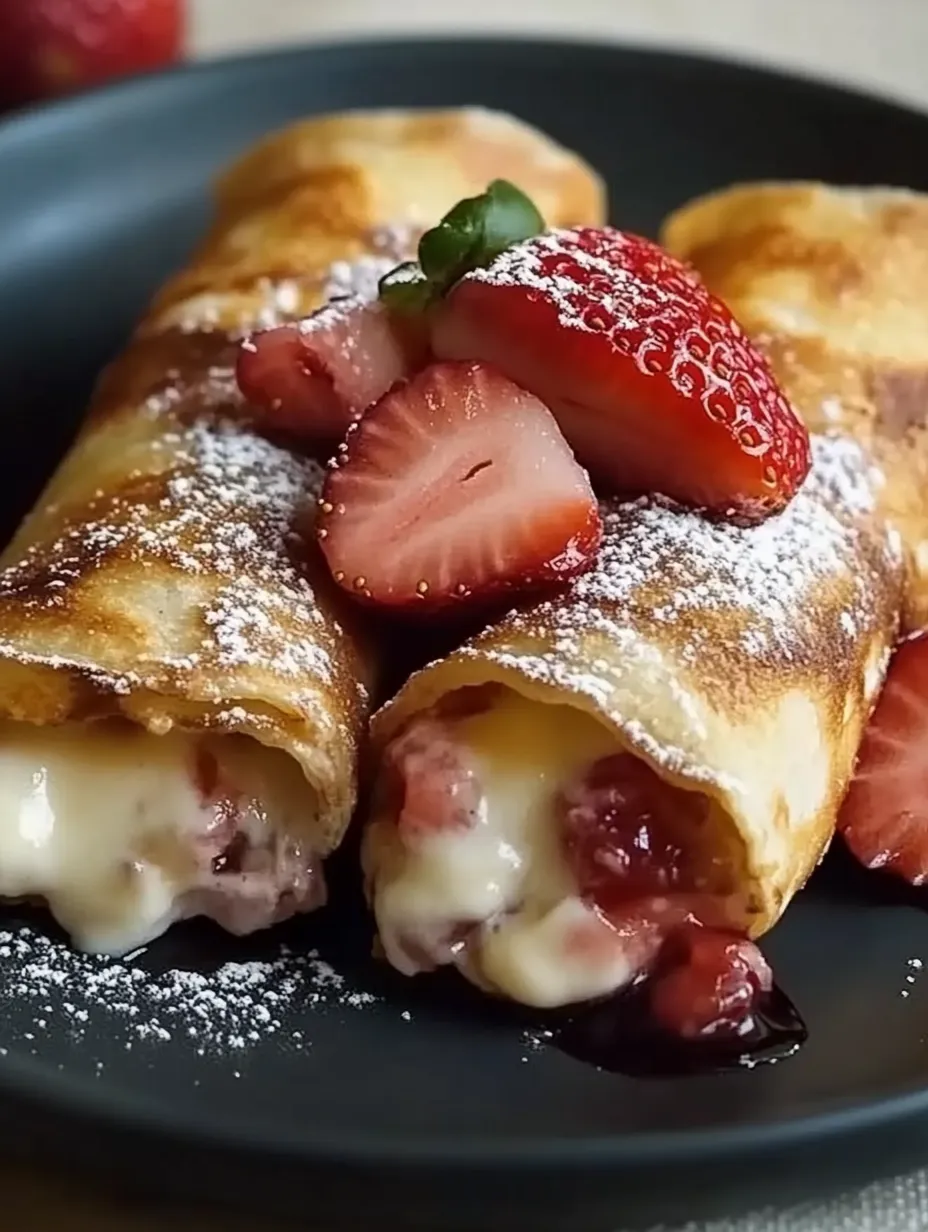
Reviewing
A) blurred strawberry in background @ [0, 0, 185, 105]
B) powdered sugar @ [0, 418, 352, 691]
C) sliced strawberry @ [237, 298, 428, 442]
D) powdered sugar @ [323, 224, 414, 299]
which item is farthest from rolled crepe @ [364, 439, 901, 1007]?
blurred strawberry in background @ [0, 0, 185, 105]

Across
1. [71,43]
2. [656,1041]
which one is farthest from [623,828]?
[71,43]

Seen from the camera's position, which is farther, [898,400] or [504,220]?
[898,400]

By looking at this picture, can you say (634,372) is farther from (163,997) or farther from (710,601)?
(163,997)

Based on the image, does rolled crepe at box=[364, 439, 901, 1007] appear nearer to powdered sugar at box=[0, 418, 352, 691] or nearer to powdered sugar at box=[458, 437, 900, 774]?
powdered sugar at box=[458, 437, 900, 774]

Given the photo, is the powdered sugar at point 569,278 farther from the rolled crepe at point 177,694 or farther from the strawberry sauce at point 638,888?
the strawberry sauce at point 638,888

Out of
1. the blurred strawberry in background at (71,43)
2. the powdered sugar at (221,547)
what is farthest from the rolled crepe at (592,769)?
the blurred strawberry in background at (71,43)

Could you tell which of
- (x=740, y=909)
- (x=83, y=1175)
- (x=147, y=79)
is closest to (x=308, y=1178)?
(x=83, y=1175)
